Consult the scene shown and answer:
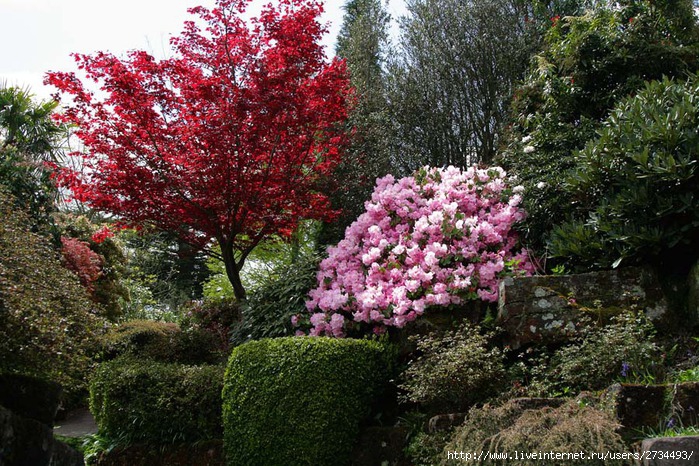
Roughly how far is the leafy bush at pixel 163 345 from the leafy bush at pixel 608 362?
14.4 ft

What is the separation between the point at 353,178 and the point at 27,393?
6.39 m

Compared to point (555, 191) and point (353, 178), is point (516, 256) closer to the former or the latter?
point (555, 191)

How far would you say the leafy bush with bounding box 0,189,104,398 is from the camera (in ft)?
15.2

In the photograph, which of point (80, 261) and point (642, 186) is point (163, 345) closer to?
point (80, 261)

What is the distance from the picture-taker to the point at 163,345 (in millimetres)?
7723

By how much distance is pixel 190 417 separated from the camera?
580 cm

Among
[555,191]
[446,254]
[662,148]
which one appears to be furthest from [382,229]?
[662,148]

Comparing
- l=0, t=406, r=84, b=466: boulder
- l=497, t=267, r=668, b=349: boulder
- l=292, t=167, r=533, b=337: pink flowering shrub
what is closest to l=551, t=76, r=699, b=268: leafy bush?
l=497, t=267, r=668, b=349: boulder

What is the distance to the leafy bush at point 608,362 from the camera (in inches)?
177

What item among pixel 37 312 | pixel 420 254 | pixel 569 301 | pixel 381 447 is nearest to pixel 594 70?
pixel 420 254

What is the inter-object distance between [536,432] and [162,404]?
3668 mm

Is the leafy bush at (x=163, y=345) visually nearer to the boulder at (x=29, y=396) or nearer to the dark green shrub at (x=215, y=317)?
the dark green shrub at (x=215, y=317)

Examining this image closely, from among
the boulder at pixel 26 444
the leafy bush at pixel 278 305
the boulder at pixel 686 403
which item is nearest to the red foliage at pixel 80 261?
the leafy bush at pixel 278 305

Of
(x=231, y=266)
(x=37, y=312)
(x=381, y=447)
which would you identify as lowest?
(x=381, y=447)
